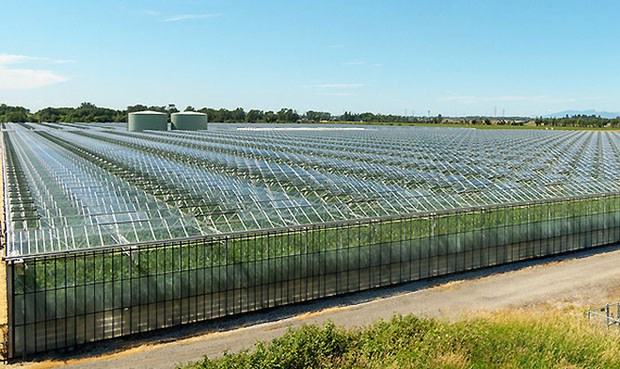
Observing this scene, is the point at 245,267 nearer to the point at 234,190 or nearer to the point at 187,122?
the point at 234,190

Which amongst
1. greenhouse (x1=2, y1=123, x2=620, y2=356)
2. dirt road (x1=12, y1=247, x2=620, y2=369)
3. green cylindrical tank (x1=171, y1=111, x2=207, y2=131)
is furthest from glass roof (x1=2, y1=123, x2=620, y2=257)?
green cylindrical tank (x1=171, y1=111, x2=207, y2=131)

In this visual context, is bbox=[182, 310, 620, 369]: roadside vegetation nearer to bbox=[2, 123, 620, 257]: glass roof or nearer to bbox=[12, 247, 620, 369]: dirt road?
bbox=[12, 247, 620, 369]: dirt road

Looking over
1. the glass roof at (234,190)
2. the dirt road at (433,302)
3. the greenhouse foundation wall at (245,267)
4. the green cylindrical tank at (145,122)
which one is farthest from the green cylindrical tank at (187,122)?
the dirt road at (433,302)

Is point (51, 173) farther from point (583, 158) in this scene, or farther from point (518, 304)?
point (583, 158)

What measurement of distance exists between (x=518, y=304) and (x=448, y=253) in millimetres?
5247

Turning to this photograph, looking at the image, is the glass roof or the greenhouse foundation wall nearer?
the greenhouse foundation wall

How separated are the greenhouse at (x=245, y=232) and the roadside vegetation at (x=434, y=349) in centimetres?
718

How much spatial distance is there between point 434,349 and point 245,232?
38.2ft

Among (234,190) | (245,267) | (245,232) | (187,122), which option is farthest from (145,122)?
(245,267)

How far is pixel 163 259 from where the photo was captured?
22938mm

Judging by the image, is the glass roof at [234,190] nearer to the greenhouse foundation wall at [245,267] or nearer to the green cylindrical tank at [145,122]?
the greenhouse foundation wall at [245,267]

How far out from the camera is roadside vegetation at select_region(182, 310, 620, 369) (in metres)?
15.4

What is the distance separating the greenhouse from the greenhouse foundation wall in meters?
0.05

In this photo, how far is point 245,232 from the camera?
25.1m
